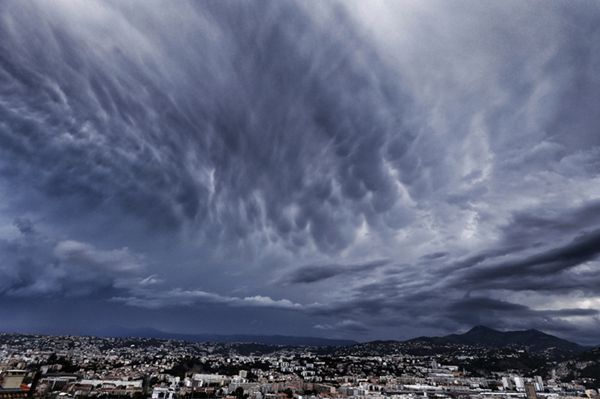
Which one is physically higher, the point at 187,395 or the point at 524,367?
the point at 524,367

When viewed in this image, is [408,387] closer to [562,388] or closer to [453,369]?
[562,388]

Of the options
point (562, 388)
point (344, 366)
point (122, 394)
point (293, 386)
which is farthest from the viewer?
point (344, 366)

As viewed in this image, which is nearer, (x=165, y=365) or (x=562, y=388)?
(x=562, y=388)

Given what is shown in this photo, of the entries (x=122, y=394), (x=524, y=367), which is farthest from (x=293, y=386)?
(x=524, y=367)

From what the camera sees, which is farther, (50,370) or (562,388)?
(562,388)

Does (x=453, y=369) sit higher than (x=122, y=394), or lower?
higher

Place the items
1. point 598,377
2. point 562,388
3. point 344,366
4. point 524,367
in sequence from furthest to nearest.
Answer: point 524,367, point 344,366, point 598,377, point 562,388

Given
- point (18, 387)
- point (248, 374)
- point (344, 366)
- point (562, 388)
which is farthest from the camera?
point (344, 366)

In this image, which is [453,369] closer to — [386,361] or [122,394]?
[386,361]

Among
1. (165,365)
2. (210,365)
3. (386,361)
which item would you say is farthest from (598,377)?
(165,365)
